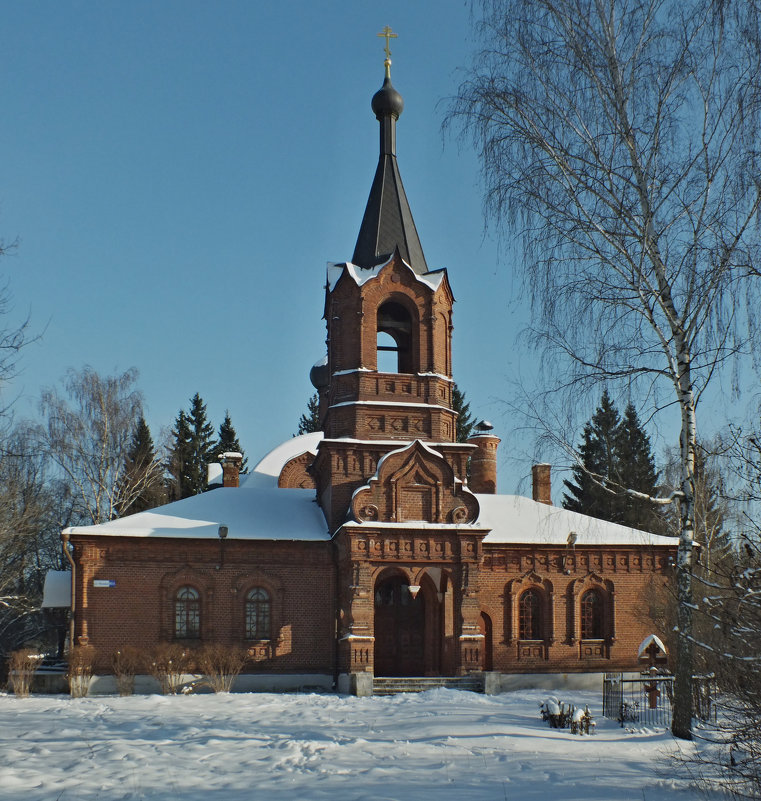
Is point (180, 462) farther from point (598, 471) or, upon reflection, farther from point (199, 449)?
point (598, 471)

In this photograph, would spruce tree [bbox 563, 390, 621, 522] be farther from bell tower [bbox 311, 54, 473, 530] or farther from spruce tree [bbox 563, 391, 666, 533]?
bell tower [bbox 311, 54, 473, 530]

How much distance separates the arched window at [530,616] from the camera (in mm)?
26719

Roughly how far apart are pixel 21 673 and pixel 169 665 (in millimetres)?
3266

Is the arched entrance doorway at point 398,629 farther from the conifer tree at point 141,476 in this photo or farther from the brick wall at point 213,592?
the conifer tree at point 141,476

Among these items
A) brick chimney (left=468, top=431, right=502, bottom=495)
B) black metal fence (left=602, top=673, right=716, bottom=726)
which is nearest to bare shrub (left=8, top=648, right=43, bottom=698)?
black metal fence (left=602, top=673, right=716, bottom=726)

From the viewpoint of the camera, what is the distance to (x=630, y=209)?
12992 mm

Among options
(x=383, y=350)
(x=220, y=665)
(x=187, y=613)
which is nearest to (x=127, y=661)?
(x=187, y=613)

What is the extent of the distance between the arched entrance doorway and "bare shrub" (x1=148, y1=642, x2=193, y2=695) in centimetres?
517

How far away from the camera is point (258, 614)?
25.0 m

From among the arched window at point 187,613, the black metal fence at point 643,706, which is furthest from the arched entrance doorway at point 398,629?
the black metal fence at point 643,706

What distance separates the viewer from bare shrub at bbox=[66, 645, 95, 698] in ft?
73.2

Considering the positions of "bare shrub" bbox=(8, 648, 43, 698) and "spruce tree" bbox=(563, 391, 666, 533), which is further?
"spruce tree" bbox=(563, 391, 666, 533)

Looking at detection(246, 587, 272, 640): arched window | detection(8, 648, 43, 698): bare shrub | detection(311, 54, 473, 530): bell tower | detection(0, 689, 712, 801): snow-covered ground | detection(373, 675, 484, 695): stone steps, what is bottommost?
detection(373, 675, 484, 695): stone steps

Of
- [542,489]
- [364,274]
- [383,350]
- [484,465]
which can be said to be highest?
[364,274]
